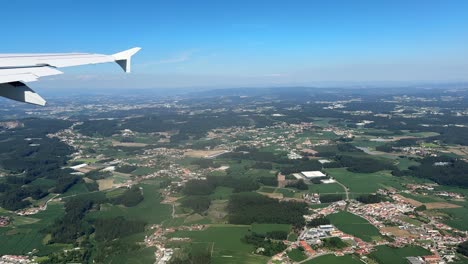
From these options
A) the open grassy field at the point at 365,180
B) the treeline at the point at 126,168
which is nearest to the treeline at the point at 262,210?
the open grassy field at the point at 365,180

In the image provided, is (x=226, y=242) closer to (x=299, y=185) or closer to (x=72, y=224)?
(x=72, y=224)

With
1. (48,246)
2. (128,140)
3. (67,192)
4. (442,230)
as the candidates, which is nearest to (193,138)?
(128,140)

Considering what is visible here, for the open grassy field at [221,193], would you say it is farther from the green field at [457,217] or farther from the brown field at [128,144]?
the brown field at [128,144]

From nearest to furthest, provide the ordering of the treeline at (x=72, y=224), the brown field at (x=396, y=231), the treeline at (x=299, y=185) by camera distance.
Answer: the brown field at (x=396, y=231)
the treeline at (x=72, y=224)
the treeline at (x=299, y=185)

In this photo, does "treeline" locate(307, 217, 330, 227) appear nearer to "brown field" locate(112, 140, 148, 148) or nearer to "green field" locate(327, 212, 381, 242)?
"green field" locate(327, 212, 381, 242)

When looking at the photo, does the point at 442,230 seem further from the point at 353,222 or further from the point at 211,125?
the point at 211,125

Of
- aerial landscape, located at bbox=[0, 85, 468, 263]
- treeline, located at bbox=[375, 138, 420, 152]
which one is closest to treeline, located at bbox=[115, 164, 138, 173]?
aerial landscape, located at bbox=[0, 85, 468, 263]

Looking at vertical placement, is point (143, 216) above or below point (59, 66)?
below
